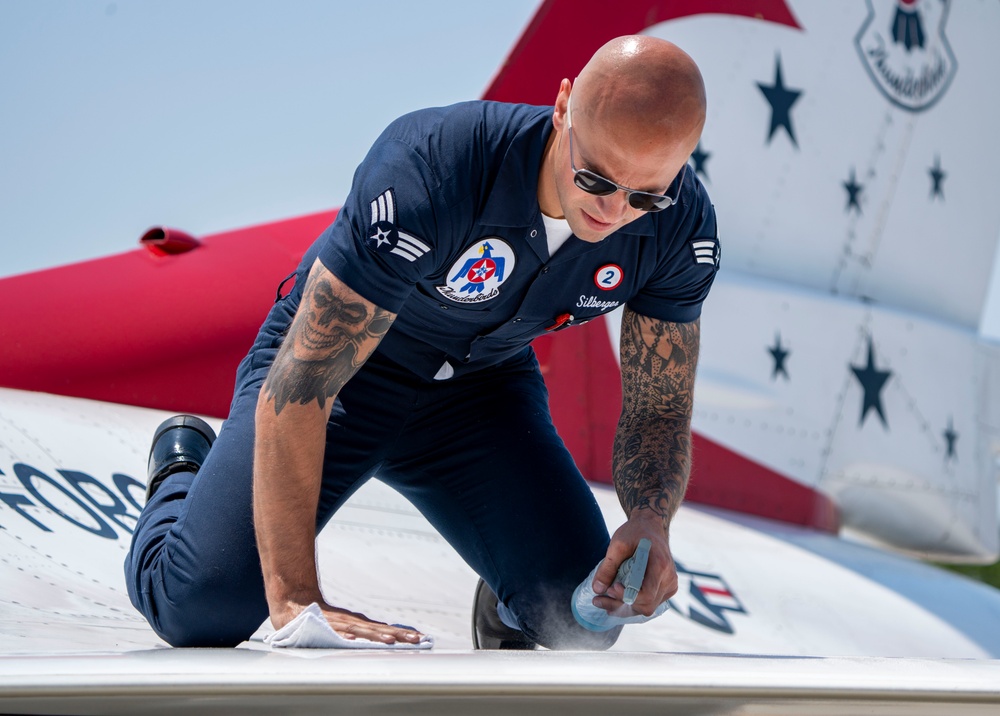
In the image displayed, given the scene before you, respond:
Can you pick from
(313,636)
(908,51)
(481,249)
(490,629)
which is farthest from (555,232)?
(908,51)

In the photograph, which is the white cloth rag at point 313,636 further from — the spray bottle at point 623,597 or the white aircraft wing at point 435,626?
the spray bottle at point 623,597

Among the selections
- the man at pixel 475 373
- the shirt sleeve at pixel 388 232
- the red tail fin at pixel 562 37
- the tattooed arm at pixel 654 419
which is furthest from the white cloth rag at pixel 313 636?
the red tail fin at pixel 562 37

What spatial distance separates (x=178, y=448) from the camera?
7.63ft

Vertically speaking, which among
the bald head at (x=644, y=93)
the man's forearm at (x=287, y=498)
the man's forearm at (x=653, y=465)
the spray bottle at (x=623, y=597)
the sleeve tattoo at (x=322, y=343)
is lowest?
the spray bottle at (x=623, y=597)

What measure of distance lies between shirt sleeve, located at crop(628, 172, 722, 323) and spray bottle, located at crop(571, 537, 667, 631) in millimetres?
480

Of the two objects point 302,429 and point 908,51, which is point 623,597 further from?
point 908,51

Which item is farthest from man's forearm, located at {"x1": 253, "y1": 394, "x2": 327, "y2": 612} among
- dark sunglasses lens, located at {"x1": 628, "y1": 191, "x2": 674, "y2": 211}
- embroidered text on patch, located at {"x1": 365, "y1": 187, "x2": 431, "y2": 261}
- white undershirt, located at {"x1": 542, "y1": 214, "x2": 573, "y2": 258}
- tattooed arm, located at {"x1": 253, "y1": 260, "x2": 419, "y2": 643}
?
dark sunglasses lens, located at {"x1": 628, "y1": 191, "x2": 674, "y2": 211}

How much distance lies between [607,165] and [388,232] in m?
0.37

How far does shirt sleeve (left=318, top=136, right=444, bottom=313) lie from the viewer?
1.70 meters

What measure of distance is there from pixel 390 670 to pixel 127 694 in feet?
0.96

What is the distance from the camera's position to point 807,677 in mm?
1316

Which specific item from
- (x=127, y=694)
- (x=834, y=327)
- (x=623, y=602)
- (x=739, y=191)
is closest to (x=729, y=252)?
(x=739, y=191)

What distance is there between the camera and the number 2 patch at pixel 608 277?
1989 millimetres

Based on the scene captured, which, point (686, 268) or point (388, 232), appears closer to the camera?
point (388, 232)
